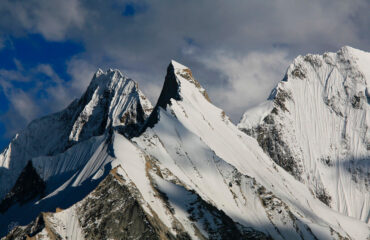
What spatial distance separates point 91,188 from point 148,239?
25.9 m

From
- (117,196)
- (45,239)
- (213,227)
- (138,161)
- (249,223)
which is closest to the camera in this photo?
(45,239)

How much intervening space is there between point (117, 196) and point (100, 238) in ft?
50.3

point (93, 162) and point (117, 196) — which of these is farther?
point (93, 162)

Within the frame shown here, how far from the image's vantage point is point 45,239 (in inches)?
5084

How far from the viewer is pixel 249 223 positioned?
646ft

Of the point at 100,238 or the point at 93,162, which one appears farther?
the point at 93,162

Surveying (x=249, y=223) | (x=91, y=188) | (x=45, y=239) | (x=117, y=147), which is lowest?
(x=249, y=223)

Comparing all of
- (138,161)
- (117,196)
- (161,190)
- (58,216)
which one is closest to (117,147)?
(138,161)

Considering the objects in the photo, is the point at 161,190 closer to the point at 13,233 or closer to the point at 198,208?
the point at 198,208

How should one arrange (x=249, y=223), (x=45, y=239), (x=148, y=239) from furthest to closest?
(x=249, y=223) < (x=148, y=239) < (x=45, y=239)

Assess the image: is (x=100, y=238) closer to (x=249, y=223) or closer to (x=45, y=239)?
(x=45, y=239)

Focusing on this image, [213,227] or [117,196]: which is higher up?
[117,196]

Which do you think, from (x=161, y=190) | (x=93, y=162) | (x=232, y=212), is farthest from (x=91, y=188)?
(x=232, y=212)

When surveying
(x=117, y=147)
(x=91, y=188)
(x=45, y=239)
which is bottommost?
(x=45, y=239)
